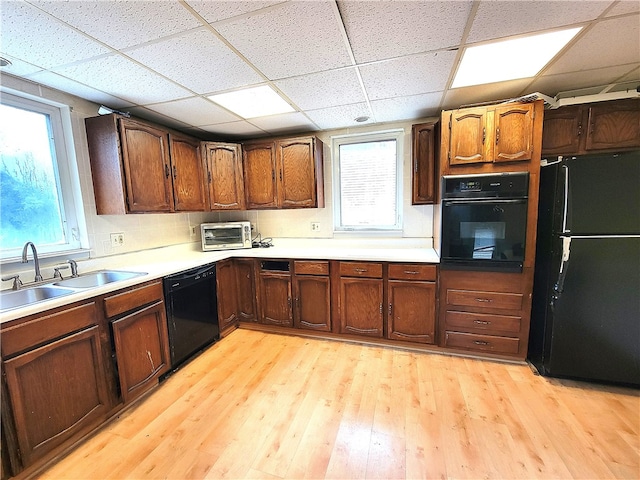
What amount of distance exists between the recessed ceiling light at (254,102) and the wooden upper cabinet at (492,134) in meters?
1.45

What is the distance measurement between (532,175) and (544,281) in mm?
829

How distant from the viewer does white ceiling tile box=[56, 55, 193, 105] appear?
1609 millimetres

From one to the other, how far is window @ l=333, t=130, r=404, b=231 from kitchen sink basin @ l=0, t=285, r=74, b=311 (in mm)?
2496

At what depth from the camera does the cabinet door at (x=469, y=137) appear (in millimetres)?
2139

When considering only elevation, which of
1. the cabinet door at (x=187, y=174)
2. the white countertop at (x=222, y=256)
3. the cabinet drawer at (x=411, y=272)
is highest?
the cabinet door at (x=187, y=174)

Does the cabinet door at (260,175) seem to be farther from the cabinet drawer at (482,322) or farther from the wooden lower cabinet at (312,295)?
the cabinet drawer at (482,322)

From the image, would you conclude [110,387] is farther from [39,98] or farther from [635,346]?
[635,346]

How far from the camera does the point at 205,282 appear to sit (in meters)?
2.53

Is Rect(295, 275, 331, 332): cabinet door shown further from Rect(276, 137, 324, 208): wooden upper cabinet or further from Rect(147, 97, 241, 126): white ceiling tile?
Rect(147, 97, 241, 126): white ceiling tile

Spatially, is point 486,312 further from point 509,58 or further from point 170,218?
point 170,218

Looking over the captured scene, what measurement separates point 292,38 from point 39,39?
50.2 inches

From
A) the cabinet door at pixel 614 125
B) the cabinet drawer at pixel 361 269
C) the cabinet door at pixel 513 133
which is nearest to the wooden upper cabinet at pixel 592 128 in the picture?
the cabinet door at pixel 614 125

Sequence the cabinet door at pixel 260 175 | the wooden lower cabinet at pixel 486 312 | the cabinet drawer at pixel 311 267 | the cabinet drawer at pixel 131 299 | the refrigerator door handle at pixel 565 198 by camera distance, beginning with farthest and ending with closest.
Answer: the cabinet door at pixel 260 175 < the cabinet drawer at pixel 311 267 < the wooden lower cabinet at pixel 486 312 < the refrigerator door handle at pixel 565 198 < the cabinet drawer at pixel 131 299

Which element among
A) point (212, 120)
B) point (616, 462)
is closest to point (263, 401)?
point (616, 462)
